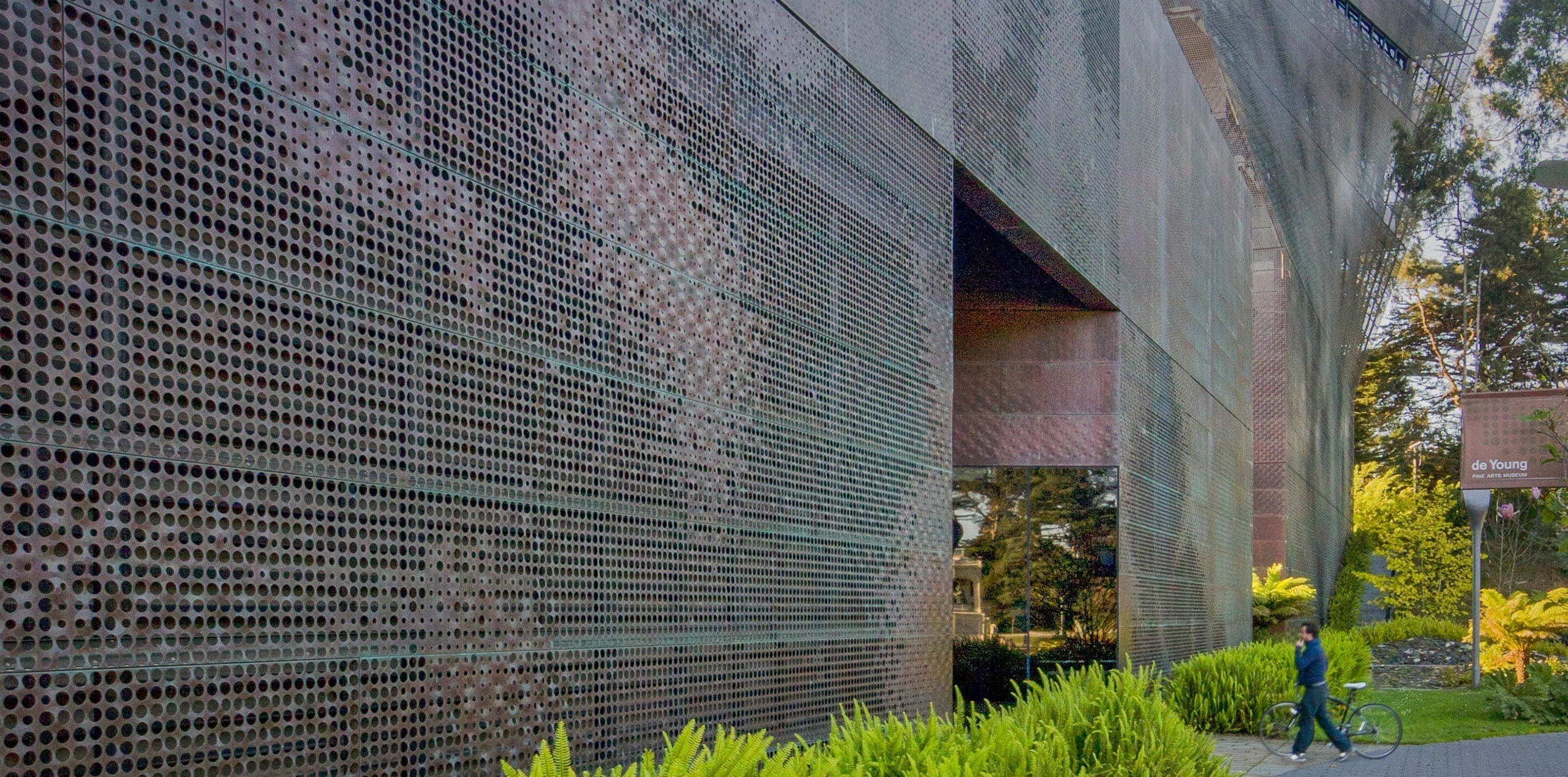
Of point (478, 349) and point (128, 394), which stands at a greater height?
point (478, 349)

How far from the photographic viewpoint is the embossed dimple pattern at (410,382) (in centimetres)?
395

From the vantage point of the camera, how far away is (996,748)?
241 inches

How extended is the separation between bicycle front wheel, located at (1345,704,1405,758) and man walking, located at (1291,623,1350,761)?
63cm

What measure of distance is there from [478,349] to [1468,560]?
4422 centimetres

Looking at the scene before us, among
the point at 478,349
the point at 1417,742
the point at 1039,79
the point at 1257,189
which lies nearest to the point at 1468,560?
the point at 1257,189

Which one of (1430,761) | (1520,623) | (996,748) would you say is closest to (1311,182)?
(1520,623)

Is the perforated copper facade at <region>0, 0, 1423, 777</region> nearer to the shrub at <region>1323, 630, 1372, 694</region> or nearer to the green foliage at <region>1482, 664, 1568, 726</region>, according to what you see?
the shrub at <region>1323, 630, 1372, 694</region>

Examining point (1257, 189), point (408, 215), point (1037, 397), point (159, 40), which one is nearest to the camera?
point (159, 40)

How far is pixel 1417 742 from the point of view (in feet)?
48.9

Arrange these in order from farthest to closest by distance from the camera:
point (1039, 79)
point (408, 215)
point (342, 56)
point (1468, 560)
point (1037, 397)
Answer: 1. point (1468, 560)
2. point (1037, 397)
3. point (1039, 79)
4. point (408, 215)
5. point (342, 56)

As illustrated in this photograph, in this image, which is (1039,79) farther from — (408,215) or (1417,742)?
(408,215)

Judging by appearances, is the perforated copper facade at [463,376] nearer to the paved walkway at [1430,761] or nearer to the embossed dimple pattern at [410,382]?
the embossed dimple pattern at [410,382]

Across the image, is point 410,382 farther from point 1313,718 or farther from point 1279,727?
point 1279,727

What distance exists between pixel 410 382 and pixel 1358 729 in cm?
1115
